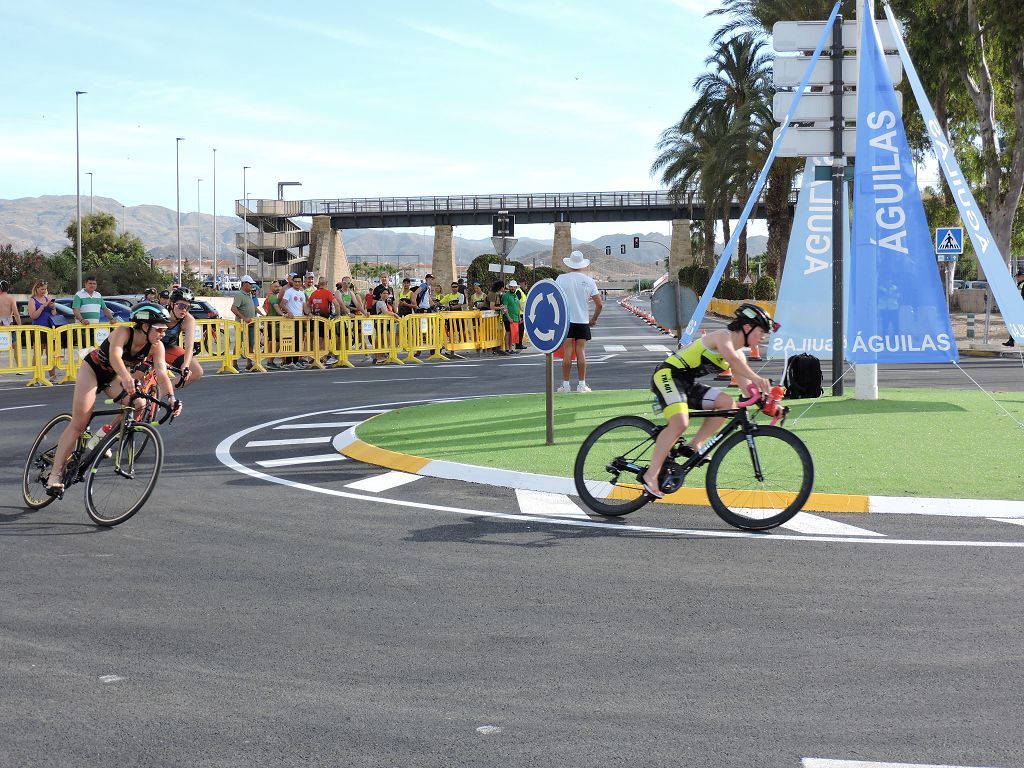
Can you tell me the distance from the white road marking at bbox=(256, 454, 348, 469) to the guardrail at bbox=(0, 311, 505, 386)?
32.7ft

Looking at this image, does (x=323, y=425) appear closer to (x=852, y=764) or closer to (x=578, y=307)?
(x=578, y=307)

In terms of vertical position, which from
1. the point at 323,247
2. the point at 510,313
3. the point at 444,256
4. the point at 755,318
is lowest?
the point at 755,318

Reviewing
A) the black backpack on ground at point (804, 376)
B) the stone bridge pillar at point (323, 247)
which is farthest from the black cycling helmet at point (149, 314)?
the stone bridge pillar at point (323, 247)

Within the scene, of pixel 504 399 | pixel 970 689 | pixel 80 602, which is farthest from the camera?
pixel 504 399

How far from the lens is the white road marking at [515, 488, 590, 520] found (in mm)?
8609

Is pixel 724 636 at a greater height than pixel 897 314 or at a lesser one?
lesser

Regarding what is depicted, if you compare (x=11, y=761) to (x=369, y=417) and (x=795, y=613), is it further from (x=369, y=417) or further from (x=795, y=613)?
(x=369, y=417)

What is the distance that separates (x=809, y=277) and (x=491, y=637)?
1023 centimetres

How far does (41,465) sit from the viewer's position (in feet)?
29.0

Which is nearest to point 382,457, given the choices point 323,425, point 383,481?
point 383,481

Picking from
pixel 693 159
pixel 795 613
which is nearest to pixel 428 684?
pixel 795 613

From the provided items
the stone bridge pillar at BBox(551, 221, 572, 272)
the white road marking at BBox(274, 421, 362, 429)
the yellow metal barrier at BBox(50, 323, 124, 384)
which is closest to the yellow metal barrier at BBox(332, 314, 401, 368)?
the yellow metal barrier at BBox(50, 323, 124, 384)

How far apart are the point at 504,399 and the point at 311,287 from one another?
39.5ft

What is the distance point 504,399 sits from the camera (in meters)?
16.5
